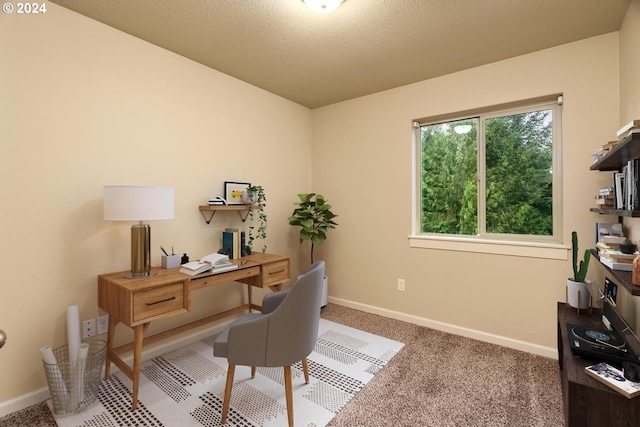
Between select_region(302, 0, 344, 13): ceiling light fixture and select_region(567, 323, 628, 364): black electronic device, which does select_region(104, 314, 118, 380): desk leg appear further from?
select_region(567, 323, 628, 364): black electronic device

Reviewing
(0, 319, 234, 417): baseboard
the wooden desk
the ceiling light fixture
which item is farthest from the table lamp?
the ceiling light fixture

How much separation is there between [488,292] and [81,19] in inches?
151

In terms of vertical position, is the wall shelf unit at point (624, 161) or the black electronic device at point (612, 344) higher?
the wall shelf unit at point (624, 161)

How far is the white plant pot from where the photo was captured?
6.64 ft

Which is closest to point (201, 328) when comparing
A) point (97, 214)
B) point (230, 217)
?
point (230, 217)

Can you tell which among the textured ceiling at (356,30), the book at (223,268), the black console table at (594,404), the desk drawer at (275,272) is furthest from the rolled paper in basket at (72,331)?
the black console table at (594,404)

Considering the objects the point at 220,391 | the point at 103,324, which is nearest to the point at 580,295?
the point at 220,391

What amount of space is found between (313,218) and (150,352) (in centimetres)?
197

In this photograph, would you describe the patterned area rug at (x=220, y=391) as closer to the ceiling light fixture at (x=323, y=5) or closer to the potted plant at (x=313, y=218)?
the potted plant at (x=313, y=218)

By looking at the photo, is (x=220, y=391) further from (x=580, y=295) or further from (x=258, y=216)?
(x=580, y=295)

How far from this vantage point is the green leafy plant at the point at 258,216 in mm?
2963

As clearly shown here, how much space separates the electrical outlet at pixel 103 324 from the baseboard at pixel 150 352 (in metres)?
0.28

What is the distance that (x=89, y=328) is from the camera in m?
2.10

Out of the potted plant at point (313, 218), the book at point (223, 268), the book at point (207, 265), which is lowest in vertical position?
the book at point (223, 268)
